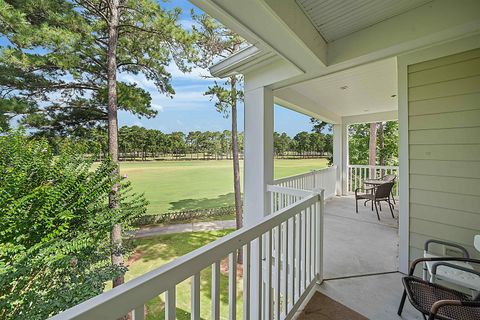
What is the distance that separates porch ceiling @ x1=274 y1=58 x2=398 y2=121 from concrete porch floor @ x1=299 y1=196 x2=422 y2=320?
8.21ft

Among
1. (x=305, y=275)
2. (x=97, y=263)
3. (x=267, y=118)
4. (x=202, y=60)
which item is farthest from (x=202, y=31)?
(x=305, y=275)

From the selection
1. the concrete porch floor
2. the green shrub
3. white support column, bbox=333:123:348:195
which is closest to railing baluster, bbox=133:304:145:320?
the concrete porch floor

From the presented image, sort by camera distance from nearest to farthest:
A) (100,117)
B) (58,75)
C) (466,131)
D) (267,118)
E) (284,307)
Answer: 1. (284,307)
2. (466,131)
3. (267,118)
4. (58,75)
5. (100,117)

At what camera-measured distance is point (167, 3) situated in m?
6.32

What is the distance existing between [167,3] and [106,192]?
5.76 m

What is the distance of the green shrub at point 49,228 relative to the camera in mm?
3303

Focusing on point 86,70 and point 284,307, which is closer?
point 284,307

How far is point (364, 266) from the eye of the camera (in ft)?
8.77

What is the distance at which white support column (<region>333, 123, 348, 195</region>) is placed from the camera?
6.89 meters

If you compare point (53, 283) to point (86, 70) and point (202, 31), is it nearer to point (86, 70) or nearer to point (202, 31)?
point (86, 70)

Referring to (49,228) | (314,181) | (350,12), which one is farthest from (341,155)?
(49,228)

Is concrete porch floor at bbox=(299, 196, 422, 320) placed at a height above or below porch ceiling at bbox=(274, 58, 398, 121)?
below

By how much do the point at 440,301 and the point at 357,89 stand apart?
3796 millimetres

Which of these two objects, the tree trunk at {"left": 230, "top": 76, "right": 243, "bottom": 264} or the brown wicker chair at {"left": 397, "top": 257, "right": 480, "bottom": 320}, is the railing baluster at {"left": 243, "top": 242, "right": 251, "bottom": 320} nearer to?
the brown wicker chair at {"left": 397, "top": 257, "right": 480, "bottom": 320}
